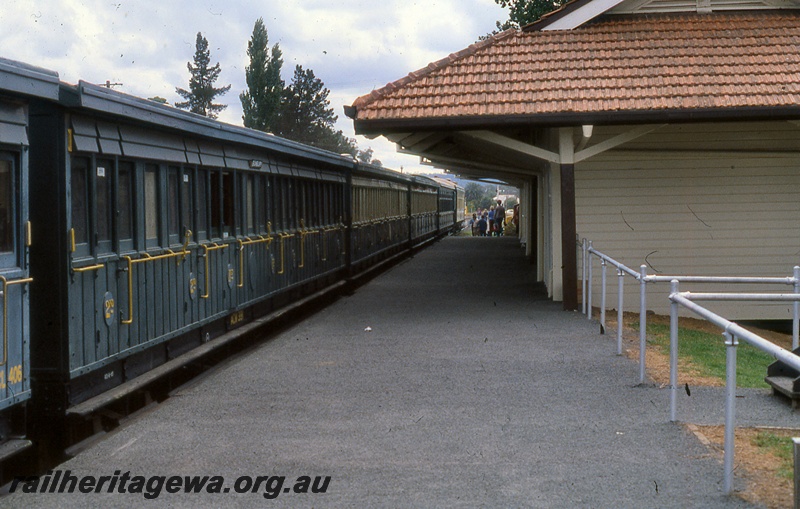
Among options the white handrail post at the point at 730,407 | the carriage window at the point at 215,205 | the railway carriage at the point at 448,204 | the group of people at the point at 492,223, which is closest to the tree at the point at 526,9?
the railway carriage at the point at 448,204

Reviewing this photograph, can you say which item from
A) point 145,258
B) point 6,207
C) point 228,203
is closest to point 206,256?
point 228,203

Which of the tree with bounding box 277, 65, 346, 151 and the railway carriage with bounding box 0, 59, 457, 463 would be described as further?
the tree with bounding box 277, 65, 346, 151

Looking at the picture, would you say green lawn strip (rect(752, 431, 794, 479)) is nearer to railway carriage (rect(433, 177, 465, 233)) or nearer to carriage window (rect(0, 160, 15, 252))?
carriage window (rect(0, 160, 15, 252))

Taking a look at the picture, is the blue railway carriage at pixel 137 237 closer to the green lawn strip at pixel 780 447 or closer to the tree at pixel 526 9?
the green lawn strip at pixel 780 447

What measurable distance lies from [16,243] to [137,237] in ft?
7.44

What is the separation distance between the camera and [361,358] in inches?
413

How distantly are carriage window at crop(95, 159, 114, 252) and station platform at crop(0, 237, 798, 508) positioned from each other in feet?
4.46

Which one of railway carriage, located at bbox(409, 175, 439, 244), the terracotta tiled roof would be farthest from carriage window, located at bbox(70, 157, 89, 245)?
railway carriage, located at bbox(409, 175, 439, 244)

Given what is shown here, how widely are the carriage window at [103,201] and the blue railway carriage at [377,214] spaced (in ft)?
42.3

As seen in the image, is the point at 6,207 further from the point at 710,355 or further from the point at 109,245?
the point at 710,355

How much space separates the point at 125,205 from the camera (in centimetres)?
818

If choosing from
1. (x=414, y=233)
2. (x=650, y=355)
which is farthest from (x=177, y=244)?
(x=414, y=233)

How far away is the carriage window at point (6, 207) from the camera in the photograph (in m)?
5.92

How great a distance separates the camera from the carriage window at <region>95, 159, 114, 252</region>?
24.7ft
